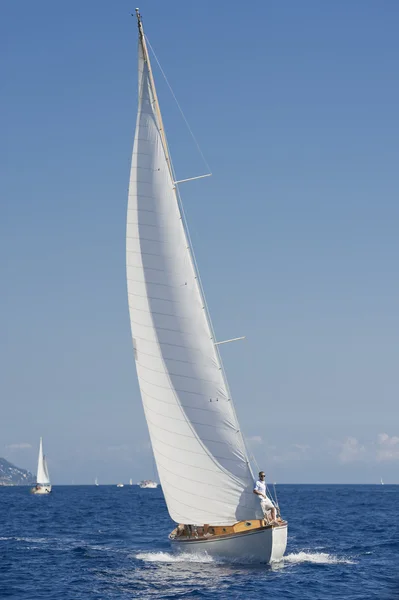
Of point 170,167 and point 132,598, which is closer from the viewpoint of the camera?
point 132,598

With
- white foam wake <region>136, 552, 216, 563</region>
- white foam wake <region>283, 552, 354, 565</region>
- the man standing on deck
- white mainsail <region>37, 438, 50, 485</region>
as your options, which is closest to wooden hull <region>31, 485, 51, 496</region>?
white mainsail <region>37, 438, 50, 485</region>

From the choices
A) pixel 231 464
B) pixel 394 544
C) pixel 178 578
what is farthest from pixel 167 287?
pixel 394 544

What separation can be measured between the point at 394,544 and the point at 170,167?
72.3 feet

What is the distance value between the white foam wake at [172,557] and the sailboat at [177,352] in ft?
0.96

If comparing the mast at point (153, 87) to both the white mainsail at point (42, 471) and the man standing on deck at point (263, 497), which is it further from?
the white mainsail at point (42, 471)

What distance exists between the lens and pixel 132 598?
28.6m

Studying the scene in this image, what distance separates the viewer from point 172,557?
3712 centimetres

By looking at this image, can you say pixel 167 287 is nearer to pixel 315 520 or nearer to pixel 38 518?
pixel 315 520

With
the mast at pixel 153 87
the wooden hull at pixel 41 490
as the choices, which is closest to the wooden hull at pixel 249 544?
the mast at pixel 153 87

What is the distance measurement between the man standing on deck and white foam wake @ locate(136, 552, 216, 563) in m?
2.72

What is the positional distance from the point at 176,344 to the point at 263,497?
6.40 m

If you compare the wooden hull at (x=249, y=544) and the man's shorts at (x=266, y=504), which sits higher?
the man's shorts at (x=266, y=504)

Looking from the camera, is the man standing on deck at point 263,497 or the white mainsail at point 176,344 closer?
the man standing on deck at point 263,497

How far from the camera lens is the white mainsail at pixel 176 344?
34438 mm
